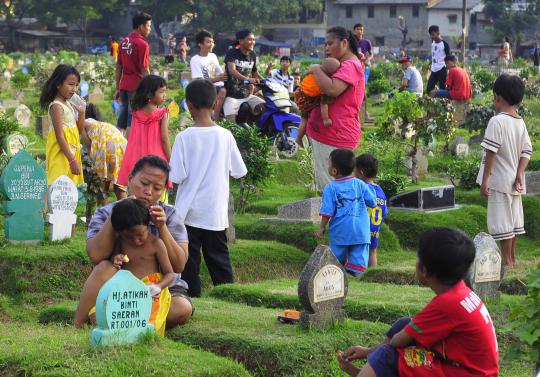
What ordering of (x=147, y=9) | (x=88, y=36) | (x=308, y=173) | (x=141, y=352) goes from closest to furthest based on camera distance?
(x=141, y=352) → (x=308, y=173) → (x=147, y=9) → (x=88, y=36)

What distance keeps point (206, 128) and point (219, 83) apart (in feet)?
22.2

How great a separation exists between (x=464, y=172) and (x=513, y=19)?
180 feet

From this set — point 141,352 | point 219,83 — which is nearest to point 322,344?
point 141,352

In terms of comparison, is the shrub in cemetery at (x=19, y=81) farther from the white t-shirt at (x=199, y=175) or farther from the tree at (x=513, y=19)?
the tree at (x=513, y=19)

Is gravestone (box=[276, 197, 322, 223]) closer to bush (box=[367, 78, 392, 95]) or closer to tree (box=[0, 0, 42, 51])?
bush (box=[367, 78, 392, 95])

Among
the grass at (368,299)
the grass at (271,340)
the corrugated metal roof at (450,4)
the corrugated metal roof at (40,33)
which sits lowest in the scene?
the grass at (368,299)

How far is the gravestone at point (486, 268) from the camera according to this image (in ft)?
22.9

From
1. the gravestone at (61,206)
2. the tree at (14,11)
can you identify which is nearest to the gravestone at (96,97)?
the gravestone at (61,206)

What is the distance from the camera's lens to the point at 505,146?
29.2ft

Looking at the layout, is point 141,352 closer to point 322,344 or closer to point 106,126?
point 322,344

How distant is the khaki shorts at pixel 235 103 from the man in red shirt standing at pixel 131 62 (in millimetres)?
1906

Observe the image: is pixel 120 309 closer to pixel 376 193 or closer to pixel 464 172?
pixel 376 193

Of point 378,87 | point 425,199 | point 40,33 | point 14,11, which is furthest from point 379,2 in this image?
point 425,199

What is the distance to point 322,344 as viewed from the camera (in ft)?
19.6
